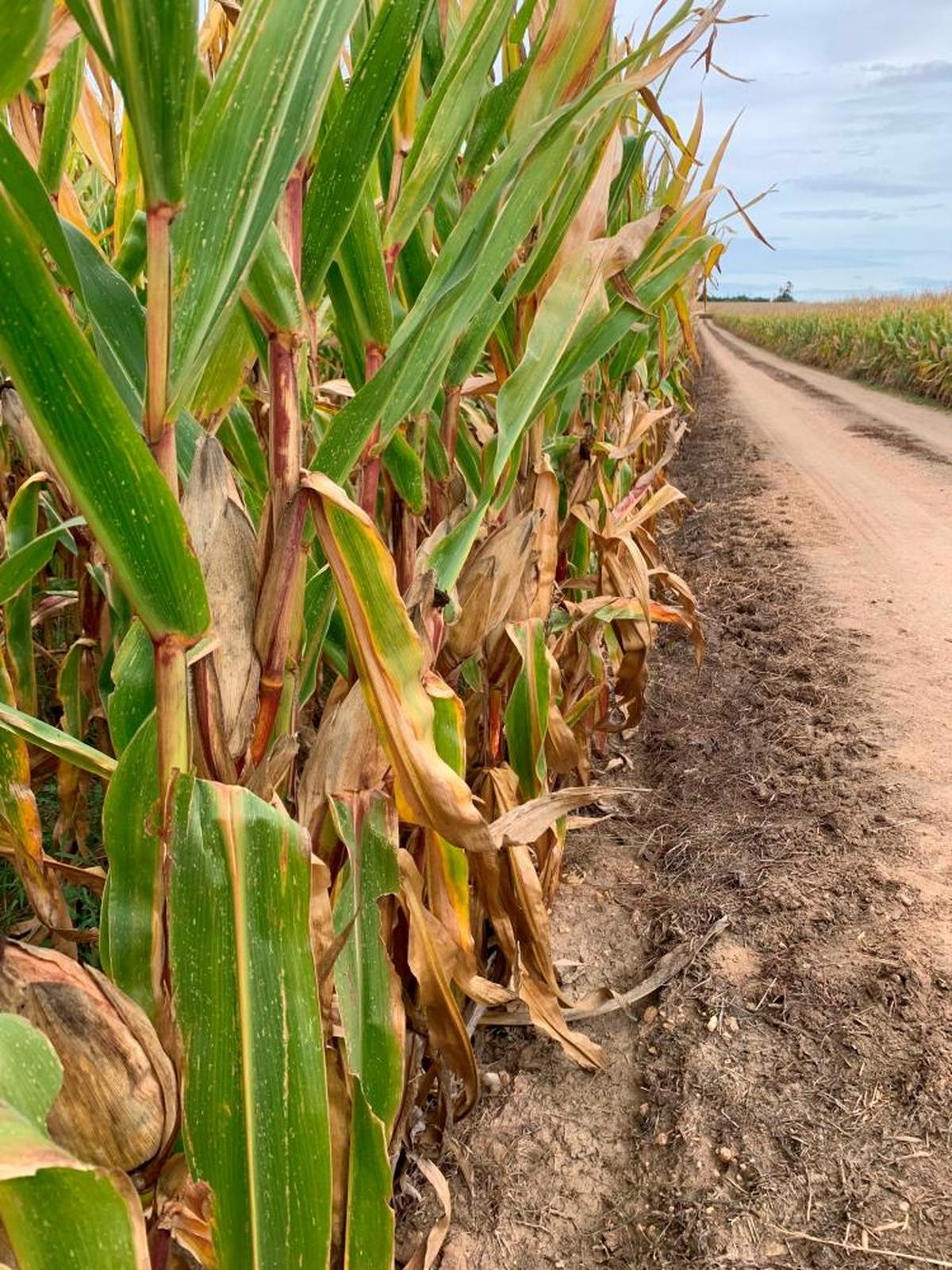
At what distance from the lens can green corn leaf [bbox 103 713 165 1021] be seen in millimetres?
668

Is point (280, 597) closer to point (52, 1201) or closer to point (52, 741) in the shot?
point (52, 741)

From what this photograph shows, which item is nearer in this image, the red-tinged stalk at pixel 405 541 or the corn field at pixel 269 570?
the corn field at pixel 269 570

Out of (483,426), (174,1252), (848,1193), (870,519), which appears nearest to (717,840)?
(848,1193)

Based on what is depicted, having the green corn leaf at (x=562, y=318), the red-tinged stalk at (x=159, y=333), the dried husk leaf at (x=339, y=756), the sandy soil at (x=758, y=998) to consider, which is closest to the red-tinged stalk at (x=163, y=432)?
the red-tinged stalk at (x=159, y=333)

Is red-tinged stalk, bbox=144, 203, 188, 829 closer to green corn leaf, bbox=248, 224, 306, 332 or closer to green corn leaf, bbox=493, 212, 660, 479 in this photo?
green corn leaf, bbox=248, 224, 306, 332

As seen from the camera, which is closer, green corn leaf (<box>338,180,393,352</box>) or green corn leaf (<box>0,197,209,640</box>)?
green corn leaf (<box>0,197,209,640</box>)

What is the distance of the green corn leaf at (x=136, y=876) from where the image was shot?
67 cm

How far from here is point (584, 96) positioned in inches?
27.3

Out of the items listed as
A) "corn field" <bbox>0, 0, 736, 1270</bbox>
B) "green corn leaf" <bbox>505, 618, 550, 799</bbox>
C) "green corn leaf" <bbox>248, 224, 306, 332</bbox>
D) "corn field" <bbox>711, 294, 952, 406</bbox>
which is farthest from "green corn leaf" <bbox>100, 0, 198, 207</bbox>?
"corn field" <bbox>711, 294, 952, 406</bbox>

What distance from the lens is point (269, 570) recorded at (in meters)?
0.66

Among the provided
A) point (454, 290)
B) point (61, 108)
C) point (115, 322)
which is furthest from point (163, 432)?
point (61, 108)

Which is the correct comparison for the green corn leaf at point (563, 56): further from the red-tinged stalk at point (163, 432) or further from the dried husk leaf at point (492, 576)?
the red-tinged stalk at point (163, 432)

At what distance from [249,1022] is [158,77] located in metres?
0.55

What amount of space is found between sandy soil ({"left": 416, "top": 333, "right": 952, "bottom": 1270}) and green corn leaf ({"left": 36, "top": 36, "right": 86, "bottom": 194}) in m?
1.36
